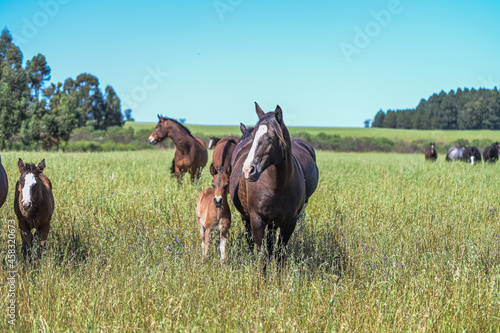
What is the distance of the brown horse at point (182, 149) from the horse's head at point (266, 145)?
6556 millimetres

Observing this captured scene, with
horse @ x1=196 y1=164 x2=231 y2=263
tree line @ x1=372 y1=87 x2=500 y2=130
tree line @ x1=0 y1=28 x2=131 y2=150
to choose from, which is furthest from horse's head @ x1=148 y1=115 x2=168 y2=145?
tree line @ x1=372 y1=87 x2=500 y2=130

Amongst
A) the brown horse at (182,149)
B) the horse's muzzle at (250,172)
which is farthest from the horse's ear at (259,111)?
the brown horse at (182,149)

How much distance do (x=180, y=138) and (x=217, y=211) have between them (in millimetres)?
5697

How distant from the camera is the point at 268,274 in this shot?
3799 millimetres

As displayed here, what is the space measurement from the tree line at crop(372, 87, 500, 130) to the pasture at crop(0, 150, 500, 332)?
318 feet

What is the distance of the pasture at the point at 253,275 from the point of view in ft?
9.75

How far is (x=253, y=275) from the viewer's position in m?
3.82

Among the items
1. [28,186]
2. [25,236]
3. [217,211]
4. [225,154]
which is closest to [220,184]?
[217,211]

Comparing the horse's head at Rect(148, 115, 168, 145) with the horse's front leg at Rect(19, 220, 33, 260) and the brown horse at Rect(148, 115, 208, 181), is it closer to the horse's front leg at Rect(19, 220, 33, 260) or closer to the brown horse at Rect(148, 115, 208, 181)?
the brown horse at Rect(148, 115, 208, 181)

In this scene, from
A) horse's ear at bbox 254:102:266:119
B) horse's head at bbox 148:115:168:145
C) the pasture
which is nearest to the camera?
the pasture

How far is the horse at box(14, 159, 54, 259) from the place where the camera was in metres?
4.33

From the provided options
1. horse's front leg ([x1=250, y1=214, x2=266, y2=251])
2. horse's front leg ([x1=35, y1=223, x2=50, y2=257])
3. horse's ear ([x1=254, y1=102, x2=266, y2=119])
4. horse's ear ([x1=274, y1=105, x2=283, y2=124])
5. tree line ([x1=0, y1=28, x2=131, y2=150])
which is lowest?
horse's front leg ([x1=35, y1=223, x2=50, y2=257])

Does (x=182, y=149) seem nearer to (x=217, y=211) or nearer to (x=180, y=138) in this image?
(x=180, y=138)

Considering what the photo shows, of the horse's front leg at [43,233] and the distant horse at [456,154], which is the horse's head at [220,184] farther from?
the distant horse at [456,154]
